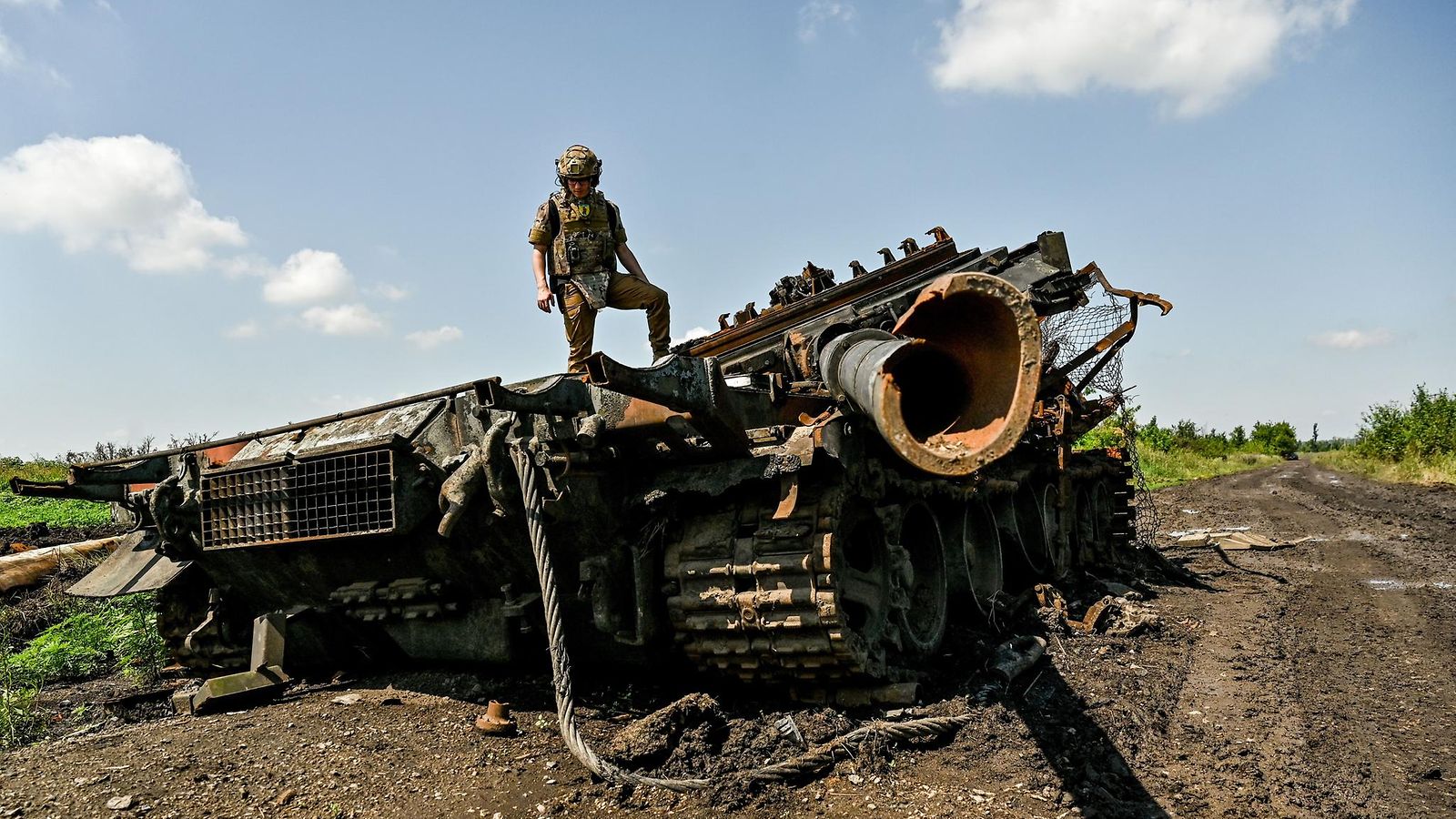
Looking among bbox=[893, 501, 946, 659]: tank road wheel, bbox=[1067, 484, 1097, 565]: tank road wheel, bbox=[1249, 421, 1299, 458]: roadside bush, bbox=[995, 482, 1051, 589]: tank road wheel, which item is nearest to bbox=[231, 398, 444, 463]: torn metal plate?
bbox=[893, 501, 946, 659]: tank road wheel

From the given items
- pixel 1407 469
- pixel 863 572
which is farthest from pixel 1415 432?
pixel 863 572

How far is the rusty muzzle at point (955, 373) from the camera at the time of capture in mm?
3203

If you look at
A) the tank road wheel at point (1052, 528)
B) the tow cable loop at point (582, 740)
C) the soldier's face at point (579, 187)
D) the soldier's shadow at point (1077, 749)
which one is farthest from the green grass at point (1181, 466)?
the tow cable loop at point (582, 740)

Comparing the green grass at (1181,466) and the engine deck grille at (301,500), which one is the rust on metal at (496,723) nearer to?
the engine deck grille at (301,500)

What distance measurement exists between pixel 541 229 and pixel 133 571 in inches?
146

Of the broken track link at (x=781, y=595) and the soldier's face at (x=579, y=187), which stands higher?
the soldier's face at (x=579, y=187)

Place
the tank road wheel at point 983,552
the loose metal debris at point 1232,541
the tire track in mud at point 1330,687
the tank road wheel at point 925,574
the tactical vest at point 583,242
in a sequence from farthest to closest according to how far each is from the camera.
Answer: the loose metal debris at point 1232,541
the tank road wheel at point 983,552
the tactical vest at point 583,242
the tank road wheel at point 925,574
the tire track in mud at point 1330,687

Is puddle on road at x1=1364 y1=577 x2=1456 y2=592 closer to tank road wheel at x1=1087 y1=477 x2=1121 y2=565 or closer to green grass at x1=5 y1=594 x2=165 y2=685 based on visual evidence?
tank road wheel at x1=1087 y1=477 x2=1121 y2=565

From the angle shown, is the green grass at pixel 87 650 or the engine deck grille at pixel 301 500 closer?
the engine deck grille at pixel 301 500

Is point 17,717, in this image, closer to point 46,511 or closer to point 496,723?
point 496,723

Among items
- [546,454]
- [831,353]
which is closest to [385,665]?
[546,454]

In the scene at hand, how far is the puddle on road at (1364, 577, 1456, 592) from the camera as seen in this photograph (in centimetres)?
847

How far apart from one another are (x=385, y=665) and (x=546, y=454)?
276 cm

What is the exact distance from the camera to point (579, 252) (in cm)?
631
